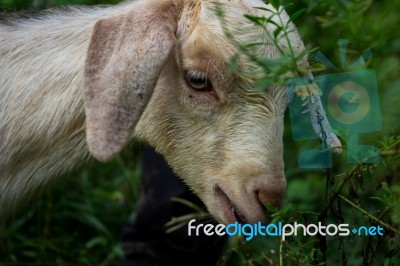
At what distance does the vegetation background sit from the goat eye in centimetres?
43

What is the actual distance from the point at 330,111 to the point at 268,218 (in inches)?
21.3

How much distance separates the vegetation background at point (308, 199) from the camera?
3074 millimetres

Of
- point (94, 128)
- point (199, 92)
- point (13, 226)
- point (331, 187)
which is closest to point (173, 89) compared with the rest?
point (199, 92)

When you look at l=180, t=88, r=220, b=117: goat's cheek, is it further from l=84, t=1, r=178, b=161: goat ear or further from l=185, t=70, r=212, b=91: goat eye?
l=84, t=1, r=178, b=161: goat ear

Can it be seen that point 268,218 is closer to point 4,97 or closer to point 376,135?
point 376,135

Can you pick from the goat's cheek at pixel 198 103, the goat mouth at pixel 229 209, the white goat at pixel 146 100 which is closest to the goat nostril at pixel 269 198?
the white goat at pixel 146 100

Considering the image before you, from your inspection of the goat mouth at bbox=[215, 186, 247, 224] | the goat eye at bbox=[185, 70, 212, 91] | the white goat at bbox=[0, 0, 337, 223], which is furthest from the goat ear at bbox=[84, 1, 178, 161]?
the goat mouth at bbox=[215, 186, 247, 224]

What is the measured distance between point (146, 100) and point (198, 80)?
11.9 inches

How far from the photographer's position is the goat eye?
3.41m

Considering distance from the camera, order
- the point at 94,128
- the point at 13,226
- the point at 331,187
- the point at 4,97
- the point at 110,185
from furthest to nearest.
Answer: the point at 110,185, the point at 13,226, the point at 4,97, the point at 331,187, the point at 94,128

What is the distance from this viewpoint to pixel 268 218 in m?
3.41

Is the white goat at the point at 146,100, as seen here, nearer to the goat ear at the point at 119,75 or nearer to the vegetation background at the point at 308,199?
the goat ear at the point at 119,75

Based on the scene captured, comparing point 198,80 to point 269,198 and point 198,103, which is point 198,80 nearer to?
point 198,103

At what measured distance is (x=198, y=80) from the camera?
3.43m
